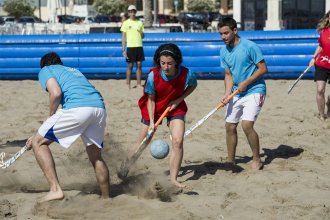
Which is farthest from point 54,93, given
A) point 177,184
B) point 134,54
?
point 134,54

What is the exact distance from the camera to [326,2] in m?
30.5

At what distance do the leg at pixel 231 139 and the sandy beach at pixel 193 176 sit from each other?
17 centimetres

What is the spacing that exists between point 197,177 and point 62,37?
9.71 metres

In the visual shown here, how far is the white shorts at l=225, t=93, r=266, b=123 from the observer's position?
656 cm

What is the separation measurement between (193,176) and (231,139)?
0.63 m

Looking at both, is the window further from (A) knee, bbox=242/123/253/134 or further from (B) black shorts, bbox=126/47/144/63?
(A) knee, bbox=242/123/253/134

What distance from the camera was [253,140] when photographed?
6695 mm

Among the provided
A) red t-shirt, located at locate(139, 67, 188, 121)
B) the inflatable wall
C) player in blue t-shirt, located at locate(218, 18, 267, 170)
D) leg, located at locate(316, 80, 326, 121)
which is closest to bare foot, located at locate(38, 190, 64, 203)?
red t-shirt, located at locate(139, 67, 188, 121)

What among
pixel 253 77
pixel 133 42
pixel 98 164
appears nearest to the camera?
pixel 98 164

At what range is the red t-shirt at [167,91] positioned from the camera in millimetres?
5977

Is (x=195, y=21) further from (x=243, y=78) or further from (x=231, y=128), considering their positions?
(x=243, y=78)

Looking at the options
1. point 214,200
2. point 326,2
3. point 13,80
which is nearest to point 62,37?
point 13,80

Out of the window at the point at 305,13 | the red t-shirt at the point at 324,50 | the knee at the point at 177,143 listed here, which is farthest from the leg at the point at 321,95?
the window at the point at 305,13

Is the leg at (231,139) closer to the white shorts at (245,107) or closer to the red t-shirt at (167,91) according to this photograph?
the white shorts at (245,107)
